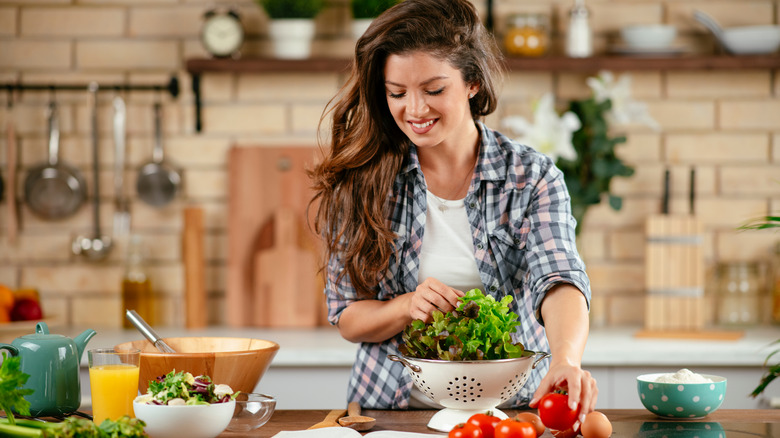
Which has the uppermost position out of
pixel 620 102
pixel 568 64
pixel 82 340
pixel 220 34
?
pixel 220 34

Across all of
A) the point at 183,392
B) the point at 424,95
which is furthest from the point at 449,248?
the point at 183,392

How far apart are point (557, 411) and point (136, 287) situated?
6.74 ft

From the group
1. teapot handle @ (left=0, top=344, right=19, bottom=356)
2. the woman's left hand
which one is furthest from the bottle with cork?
teapot handle @ (left=0, top=344, right=19, bottom=356)

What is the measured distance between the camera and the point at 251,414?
1.49m

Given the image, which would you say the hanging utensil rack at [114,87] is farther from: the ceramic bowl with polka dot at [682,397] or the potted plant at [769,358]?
the ceramic bowl with polka dot at [682,397]

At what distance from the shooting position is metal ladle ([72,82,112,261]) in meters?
3.05

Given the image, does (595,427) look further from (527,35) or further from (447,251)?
(527,35)

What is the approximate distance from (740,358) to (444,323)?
4.78 ft

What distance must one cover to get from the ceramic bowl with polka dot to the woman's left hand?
244 millimetres

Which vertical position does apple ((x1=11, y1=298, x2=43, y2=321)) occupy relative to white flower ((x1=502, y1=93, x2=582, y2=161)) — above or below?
below

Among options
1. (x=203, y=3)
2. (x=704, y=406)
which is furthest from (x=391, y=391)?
(x=203, y=3)

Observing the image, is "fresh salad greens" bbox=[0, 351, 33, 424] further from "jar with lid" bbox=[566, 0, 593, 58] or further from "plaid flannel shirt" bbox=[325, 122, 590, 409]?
"jar with lid" bbox=[566, 0, 593, 58]

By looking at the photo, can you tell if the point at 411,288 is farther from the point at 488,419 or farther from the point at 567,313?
the point at 488,419

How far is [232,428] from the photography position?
1.49 metres
